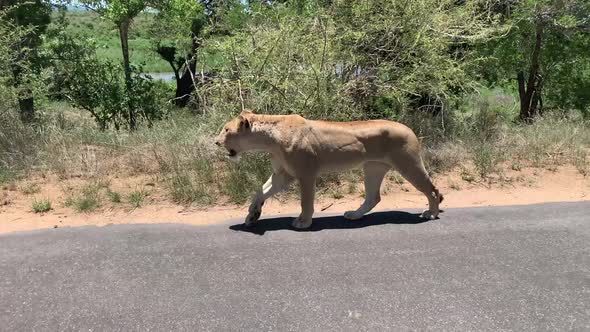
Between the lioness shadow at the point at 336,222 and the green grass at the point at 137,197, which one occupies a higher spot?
the green grass at the point at 137,197

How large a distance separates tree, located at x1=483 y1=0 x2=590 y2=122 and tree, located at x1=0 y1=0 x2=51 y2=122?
9.04 m

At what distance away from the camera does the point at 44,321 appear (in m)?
3.59

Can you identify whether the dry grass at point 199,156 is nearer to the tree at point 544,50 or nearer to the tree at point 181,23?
the tree at point 544,50

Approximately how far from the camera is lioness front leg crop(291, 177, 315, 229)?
536 cm

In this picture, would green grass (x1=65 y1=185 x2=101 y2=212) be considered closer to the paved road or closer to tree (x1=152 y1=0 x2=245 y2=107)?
the paved road

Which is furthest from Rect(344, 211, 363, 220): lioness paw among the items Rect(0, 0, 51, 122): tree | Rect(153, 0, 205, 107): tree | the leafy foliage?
Rect(153, 0, 205, 107): tree

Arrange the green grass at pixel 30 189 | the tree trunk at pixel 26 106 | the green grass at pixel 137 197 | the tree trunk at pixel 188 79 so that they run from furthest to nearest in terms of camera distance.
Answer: the tree trunk at pixel 188 79 → the tree trunk at pixel 26 106 → the green grass at pixel 30 189 → the green grass at pixel 137 197

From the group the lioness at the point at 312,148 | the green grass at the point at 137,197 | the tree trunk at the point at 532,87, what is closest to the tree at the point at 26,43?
the green grass at the point at 137,197

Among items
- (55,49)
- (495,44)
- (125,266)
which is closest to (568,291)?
(125,266)

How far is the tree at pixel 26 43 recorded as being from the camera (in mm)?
9508

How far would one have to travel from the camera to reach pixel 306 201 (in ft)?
17.6

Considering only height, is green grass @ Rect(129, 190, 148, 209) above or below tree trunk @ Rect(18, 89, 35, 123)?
below

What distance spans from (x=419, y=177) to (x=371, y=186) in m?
0.55

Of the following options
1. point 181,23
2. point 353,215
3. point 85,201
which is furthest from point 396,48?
point 181,23
